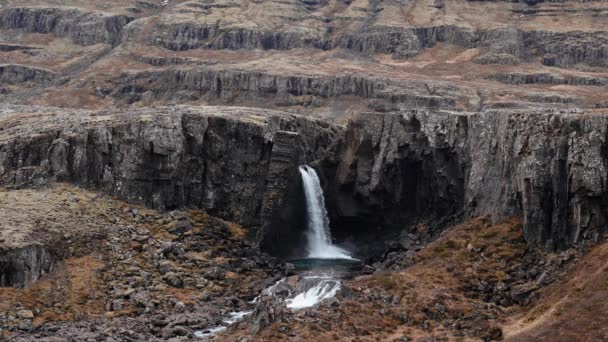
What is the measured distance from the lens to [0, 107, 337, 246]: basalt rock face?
7794cm

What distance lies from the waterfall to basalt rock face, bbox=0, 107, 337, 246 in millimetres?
2456

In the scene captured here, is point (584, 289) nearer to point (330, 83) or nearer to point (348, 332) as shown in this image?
point (348, 332)

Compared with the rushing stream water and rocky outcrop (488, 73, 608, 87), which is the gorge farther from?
rocky outcrop (488, 73, 608, 87)

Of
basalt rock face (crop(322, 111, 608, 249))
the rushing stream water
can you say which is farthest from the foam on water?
basalt rock face (crop(322, 111, 608, 249))

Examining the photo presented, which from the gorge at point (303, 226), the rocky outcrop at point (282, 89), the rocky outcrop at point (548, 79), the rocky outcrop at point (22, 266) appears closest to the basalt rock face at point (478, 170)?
the gorge at point (303, 226)

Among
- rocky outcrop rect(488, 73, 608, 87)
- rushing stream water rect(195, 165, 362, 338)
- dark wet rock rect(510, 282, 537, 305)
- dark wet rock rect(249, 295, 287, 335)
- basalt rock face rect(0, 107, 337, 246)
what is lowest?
rushing stream water rect(195, 165, 362, 338)

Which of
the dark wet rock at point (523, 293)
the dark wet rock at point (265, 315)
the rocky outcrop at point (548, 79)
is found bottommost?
the dark wet rock at point (265, 315)

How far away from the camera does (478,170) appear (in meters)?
70.2

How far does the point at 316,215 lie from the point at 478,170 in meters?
24.5

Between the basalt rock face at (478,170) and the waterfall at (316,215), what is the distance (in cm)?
155

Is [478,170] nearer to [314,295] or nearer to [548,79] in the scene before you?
[314,295]

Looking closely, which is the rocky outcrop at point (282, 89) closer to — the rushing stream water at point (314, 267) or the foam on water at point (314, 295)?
the rushing stream water at point (314, 267)

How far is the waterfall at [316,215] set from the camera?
87.5 metres

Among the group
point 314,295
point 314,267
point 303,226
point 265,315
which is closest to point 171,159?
point 303,226
